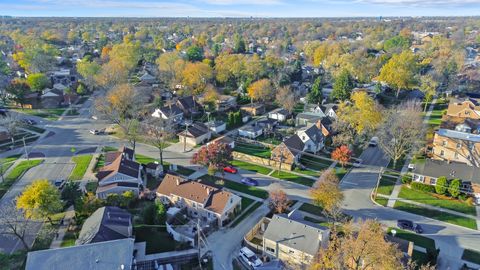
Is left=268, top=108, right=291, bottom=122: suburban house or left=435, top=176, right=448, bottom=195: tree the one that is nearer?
left=435, top=176, right=448, bottom=195: tree

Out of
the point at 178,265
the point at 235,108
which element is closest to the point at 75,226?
the point at 178,265

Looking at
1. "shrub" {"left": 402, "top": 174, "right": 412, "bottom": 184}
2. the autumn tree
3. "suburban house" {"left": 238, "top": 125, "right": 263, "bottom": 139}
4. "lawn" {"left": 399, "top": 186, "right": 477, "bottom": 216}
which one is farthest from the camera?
the autumn tree

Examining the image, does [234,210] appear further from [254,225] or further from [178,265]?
[178,265]

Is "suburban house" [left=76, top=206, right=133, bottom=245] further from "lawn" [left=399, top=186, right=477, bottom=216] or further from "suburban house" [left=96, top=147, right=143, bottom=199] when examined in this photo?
"lawn" [left=399, top=186, right=477, bottom=216]

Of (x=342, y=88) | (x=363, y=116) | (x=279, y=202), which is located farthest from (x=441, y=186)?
(x=342, y=88)

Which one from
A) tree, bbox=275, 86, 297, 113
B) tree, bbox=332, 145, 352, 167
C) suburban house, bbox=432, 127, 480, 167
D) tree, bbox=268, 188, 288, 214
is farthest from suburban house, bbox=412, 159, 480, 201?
tree, bbox=275, 86, 297, 113

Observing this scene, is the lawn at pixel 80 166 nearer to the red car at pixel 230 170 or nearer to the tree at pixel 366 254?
the red car at pixel 230 170

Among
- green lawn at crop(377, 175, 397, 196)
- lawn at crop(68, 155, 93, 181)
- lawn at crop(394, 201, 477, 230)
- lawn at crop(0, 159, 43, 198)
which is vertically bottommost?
lawn at crop(0, 159, 43, 198)

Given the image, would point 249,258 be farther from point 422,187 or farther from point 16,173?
point 16,173
